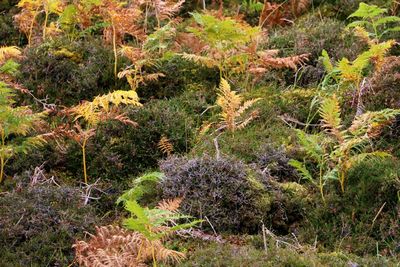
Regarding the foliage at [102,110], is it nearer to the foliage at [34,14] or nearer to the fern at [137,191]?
the fern at [137,191]

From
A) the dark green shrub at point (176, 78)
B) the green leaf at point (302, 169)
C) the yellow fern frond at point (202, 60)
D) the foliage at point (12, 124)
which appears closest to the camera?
the green leaf at point (302, 169)

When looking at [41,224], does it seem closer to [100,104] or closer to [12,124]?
[12,124]

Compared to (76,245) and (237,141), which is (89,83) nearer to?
(237,141)

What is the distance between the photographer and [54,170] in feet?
23.5

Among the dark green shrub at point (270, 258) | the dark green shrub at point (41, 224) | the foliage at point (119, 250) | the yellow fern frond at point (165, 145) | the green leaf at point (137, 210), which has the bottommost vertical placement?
the dark green shrub at point (41, 224)

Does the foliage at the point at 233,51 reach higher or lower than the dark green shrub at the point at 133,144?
higher

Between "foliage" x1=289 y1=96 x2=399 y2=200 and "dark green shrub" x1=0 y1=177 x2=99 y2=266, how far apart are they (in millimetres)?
1923

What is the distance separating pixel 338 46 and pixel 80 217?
13.8 ft

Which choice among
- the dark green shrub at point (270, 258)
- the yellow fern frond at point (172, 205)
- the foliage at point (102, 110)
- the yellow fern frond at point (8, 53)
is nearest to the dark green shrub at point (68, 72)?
the yellow fern frond at point (8, 53)

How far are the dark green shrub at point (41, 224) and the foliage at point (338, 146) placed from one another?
192 centimetres

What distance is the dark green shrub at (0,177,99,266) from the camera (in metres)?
5.74

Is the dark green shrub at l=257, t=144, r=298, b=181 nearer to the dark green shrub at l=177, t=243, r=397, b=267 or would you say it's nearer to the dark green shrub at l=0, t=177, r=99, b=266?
the dark green shrub at l=177, t=243, r=397, b=267

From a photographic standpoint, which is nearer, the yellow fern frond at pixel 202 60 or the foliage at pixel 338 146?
the foliage at pixel 338 146

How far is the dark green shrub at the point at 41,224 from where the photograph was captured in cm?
574
